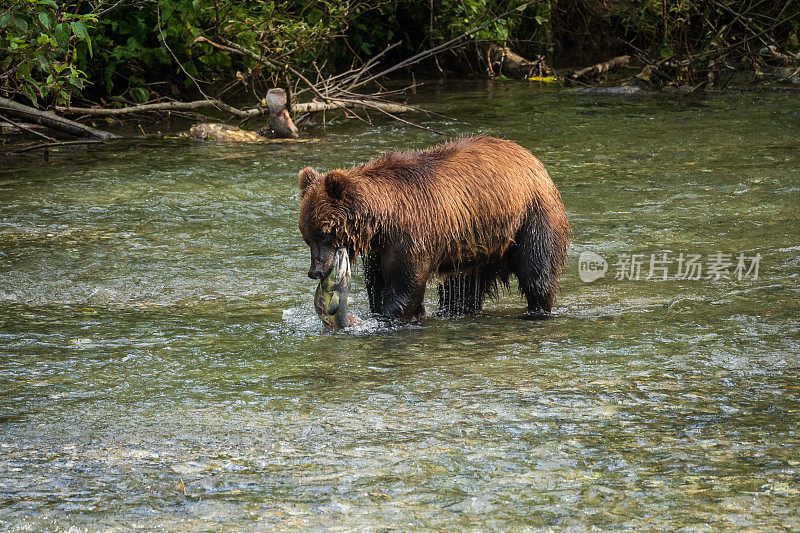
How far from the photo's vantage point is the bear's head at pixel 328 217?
6359 millimetres

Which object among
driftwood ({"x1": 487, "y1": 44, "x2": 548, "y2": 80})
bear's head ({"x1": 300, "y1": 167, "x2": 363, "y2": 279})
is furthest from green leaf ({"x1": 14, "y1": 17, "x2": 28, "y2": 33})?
driftwood ({"x1": 487, "y1": 44, "x2": 548, "y2": 80})

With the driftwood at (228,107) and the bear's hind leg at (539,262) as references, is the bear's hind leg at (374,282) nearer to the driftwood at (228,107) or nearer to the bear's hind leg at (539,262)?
the bear's hind leg at (539,262)

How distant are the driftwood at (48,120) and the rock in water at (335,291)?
26.5 feet

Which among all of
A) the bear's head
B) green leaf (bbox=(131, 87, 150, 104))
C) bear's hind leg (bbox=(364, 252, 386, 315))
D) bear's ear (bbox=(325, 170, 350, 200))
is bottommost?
bear's hind leg (bbox=(364, 252, 386, 315))

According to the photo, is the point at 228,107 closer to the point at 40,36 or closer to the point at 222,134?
the point at 222,134

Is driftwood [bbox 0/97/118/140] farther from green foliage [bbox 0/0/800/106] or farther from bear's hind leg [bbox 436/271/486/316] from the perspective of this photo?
bear's hind leg [bbox 436/271/486/316]

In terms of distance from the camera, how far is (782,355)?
230 inches

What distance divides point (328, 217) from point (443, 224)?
794 millimetres

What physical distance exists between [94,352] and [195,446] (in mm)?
1805

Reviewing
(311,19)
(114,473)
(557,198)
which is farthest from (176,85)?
(114,473)

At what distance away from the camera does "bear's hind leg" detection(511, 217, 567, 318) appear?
6980 mm

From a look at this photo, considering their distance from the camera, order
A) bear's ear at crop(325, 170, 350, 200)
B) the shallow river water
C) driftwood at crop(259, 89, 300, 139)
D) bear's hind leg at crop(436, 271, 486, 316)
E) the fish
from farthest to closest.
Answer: driftwood at crop(259, 89, 300, 139) < bear's hind leg at crop(436, 271, 486, 316) < the fish < bear's ear at crop(325, 170, 350, 200) < the shallow river water

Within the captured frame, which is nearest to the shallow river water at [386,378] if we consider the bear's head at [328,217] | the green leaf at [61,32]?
the bear's head at [328,217]

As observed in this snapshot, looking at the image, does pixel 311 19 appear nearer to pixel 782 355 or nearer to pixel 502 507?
pixel 782 355
